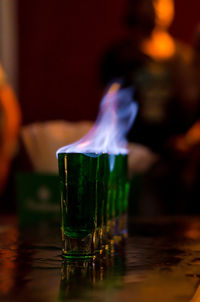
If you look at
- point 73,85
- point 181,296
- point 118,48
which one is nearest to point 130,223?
point 181,296

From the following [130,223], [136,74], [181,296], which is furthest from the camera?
[136,74]

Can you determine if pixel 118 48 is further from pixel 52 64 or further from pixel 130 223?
pixel 130 223

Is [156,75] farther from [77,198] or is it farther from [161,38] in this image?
[77,198]

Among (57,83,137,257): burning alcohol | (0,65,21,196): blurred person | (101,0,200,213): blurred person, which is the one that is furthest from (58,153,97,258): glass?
(0,65,21,196): blurred person

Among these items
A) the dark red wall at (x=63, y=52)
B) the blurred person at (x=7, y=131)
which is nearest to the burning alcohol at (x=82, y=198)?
the blurred person at (x=7, y=131)

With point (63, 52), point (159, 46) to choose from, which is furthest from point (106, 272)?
point (63, 52)

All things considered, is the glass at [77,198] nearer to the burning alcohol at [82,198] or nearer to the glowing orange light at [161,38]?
the burning alcohol at [82,198]

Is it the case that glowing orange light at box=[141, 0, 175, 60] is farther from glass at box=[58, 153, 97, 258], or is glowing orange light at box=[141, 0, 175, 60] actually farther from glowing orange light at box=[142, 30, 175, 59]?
glass at box=[58, 153, 97, 258]
